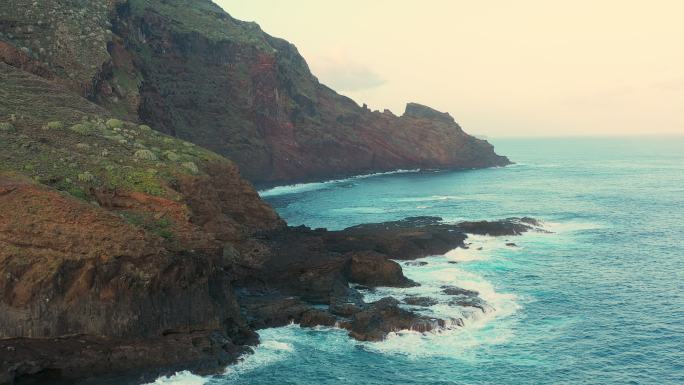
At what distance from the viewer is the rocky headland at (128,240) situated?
36750mm

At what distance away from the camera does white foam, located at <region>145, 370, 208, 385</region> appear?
3572 centimetres

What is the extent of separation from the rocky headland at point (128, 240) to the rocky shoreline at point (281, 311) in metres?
0.12

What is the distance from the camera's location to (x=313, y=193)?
121625mm

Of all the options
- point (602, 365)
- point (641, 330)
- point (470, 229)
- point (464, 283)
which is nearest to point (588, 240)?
point (470, 229)

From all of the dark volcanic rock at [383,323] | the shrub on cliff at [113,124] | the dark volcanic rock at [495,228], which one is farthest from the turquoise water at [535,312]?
the shrub on cliff at [113,124]

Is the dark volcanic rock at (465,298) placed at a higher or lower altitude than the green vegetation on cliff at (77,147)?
lower

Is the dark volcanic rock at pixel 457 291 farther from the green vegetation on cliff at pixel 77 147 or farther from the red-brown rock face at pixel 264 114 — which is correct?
the red-brown rock face at pixel 264 114

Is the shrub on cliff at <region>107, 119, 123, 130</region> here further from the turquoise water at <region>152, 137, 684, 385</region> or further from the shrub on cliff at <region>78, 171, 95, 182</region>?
the turquoise water at <region>152, 137, 684, 385</region>

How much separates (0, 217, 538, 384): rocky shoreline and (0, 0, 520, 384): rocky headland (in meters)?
0.12

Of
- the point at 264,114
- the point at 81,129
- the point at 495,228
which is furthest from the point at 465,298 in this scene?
the point at 264,114

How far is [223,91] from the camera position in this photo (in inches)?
5074

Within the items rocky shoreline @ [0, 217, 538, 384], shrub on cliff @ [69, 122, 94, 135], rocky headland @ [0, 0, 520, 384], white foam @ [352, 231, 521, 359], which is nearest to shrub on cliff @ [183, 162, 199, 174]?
rocky headland @ [0, 0, 520, 384]

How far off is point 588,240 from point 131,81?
65.3 meters

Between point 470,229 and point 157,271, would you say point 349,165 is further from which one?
point 157,271
